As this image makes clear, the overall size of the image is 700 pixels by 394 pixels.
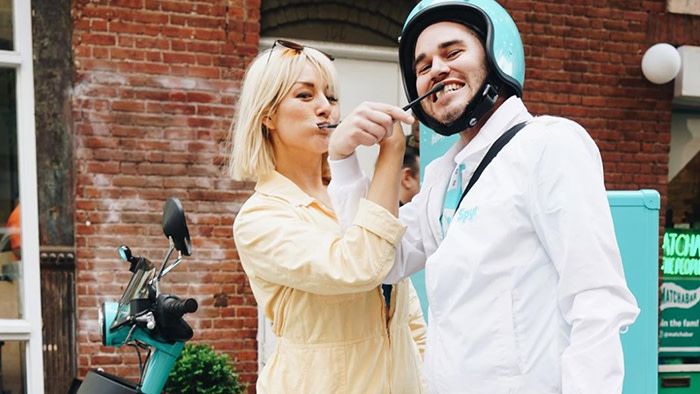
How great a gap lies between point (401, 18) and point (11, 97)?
2.91m

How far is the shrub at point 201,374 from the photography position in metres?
4.50

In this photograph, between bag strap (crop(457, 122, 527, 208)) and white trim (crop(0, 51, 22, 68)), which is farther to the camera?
white trim (crop(0, 51, 22, 68))

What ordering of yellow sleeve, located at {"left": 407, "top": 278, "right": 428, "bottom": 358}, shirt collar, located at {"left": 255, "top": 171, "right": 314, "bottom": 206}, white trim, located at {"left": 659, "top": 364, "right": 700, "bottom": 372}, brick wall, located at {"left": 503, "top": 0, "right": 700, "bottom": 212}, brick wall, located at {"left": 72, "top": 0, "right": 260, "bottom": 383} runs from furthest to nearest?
white trim, located at {"left": 659, "top": 364, "right": 700, "bottom": 372}, brick wall, located at {"left": 503, "top": 0, "right": 700, "bottom": 212}, brick wall, located at {"left": 72, "top": 0, "right": 260, "bottom": 383}, yellow sleeve, located at {"left": 407, "top": 278, "right": 428, "bottom": 358}, shirt collar, located at {"left": 255, "top": 171, "right": 314, "bottom": 206}

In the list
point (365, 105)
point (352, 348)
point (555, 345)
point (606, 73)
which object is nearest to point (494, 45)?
point (365, 105)

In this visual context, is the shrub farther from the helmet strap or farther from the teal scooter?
the helmet strap

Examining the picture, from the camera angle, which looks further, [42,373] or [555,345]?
[42,373]

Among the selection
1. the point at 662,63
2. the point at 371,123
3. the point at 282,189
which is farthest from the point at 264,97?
the point at 662,63

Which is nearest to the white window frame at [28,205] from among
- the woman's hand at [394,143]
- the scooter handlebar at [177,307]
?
the scooter handlebar at [177,307]

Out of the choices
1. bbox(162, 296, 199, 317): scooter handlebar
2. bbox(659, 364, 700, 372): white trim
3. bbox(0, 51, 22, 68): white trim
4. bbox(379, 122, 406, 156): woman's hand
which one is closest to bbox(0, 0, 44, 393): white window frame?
bbox(0, 51, 22, 68): white trim

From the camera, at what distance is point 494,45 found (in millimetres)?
1623

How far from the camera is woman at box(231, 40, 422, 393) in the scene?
1.74 metres

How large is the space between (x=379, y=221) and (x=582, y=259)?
0.53 m

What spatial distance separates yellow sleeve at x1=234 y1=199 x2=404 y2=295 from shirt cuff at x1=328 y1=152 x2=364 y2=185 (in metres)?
0.13

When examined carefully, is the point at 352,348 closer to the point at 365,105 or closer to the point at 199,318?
the point at 365,105
